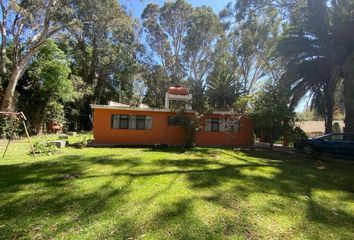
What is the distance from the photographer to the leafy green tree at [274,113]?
16688mm

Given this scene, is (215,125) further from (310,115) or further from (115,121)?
(310,115)

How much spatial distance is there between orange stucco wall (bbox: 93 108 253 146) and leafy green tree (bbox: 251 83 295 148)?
324 cm

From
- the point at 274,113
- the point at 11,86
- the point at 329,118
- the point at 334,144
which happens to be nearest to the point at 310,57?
the point at 329,118

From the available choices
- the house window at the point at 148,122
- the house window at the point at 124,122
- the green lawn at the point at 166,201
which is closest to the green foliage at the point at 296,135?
the green lawn at the point at 166,201

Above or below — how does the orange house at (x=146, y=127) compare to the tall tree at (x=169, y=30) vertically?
below

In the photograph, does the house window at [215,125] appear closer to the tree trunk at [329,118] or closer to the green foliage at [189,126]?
the green foliage at [189,126]

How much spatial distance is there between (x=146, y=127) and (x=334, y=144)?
10.8 metres

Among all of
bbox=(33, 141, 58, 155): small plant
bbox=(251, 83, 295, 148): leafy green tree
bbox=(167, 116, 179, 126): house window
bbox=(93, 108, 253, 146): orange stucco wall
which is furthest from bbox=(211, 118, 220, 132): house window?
bbox=(33, 141, 58, 155): small plant

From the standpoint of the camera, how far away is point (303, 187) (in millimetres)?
8406

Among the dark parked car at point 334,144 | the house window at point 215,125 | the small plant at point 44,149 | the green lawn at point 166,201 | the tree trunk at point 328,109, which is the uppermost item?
the tree trunk at point 328,109

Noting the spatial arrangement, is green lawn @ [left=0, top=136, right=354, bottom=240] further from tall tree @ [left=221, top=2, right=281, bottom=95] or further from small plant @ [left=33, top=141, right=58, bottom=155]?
tall tree @ [left=221, top=2, right=281, bottom=95]

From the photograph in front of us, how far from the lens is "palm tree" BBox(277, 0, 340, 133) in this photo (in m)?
17.0

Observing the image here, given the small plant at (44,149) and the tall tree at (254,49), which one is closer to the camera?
the small plant at (44,149)

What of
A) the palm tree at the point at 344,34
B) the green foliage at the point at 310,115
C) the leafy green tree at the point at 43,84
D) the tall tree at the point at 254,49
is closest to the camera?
the palm tree at the point at 344,34
